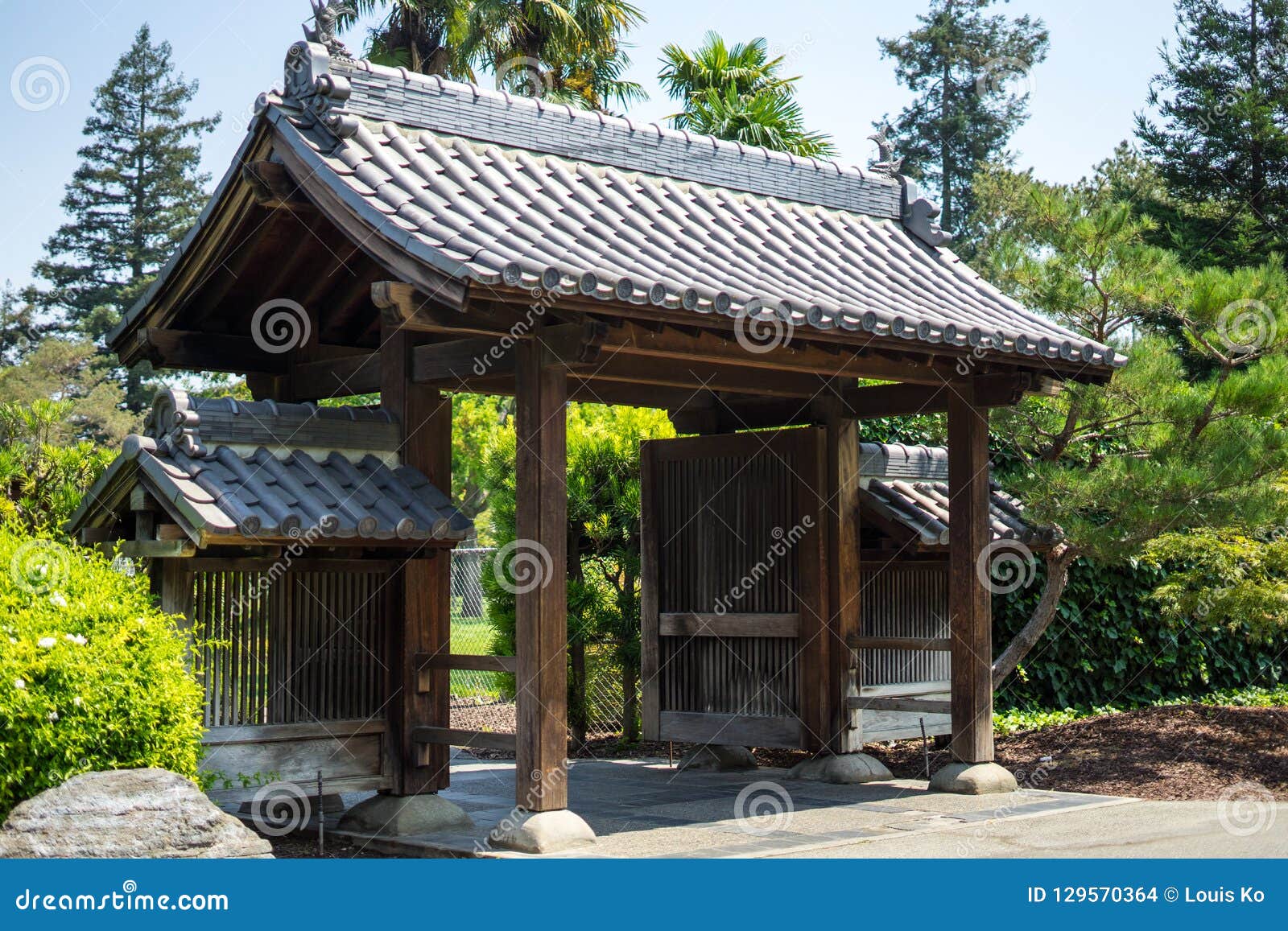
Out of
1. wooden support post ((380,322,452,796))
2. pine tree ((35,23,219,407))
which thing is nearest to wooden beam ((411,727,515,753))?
wooden support post ((380,322,452,796))

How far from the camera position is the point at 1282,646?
1472 centimetres

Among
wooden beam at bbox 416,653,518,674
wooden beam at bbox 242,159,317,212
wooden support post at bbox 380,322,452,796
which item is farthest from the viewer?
wooden support post at bbox 380,322,452,796

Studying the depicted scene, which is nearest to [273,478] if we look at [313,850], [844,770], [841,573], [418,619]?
[418,619]

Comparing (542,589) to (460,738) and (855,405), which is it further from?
(855,405)

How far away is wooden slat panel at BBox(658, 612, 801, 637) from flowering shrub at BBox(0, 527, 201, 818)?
459 centimetres

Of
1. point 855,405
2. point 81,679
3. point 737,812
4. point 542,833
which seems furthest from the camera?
point 855,405

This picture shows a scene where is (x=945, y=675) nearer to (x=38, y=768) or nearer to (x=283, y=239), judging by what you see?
(x=283, y=239)

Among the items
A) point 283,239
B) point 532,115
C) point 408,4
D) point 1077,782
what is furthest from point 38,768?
point 408,4

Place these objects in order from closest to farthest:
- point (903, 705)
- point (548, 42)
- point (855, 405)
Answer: point (903, 705) → point (855, 405) → point (548, 42)

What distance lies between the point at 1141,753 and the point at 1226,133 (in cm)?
1421

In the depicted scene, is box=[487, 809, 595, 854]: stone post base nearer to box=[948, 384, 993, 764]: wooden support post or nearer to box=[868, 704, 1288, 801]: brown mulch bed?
box=[948, 384, 993, 764]: wooden support post

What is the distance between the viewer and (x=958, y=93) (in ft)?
113

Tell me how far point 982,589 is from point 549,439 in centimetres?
373

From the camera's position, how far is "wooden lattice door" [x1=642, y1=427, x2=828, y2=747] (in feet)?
34.1
